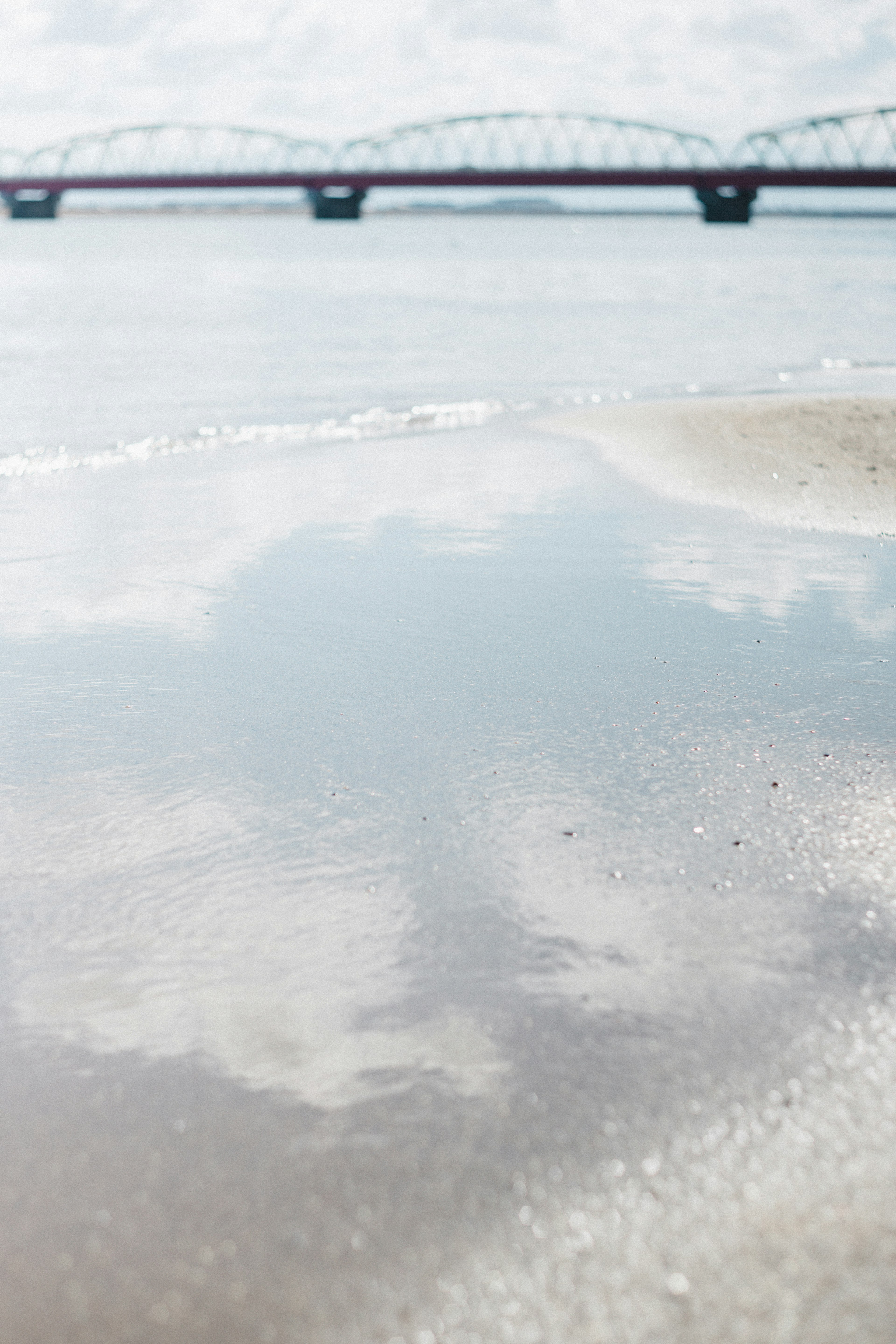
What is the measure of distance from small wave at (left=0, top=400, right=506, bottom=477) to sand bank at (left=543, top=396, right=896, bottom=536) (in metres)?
1.50

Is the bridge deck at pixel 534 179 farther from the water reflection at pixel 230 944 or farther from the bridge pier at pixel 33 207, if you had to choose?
the water reflection at pixel 230 944

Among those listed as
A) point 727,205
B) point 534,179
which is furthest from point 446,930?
point 727,205

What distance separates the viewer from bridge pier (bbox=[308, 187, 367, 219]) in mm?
121875

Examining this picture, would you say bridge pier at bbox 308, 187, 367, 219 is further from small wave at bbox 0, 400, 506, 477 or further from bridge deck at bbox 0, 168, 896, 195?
Result: small wave at bbox 0, 400, 506, 477

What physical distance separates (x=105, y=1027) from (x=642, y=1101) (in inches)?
58.0

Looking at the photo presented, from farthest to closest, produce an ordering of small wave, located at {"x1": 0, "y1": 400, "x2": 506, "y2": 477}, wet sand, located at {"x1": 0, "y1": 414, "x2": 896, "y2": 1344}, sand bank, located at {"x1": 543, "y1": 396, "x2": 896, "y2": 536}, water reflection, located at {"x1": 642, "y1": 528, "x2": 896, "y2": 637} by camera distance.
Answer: small wave, located at {"x1": 0, "y1": 400, "x2": 506, "y2": 477} < sand bank, located at {"x1": 543, "y1": 396, "x2": 896, "y2": 536} < water reflection, located at {"x1": 642, "y1": 528, "x2": 896, "y2": 637} < wet sand, located at {"x1": 0, "y1": 414, "x2": 896, "y2": 1344}

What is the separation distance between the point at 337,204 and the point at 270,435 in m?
117

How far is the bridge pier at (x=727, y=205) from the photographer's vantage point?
11125 centimetres

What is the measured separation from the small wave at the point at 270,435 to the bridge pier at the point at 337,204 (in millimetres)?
112199

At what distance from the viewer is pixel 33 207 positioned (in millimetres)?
139125

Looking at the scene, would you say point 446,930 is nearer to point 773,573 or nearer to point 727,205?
point 773,573

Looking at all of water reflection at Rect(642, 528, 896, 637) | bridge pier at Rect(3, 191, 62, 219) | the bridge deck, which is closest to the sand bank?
water reflection at Rect(642, 528, 896, 637)

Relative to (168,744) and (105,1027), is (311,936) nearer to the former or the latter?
(105,1027)

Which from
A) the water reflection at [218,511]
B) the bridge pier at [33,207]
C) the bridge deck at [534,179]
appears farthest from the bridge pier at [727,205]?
the water reflection at [218,511]
